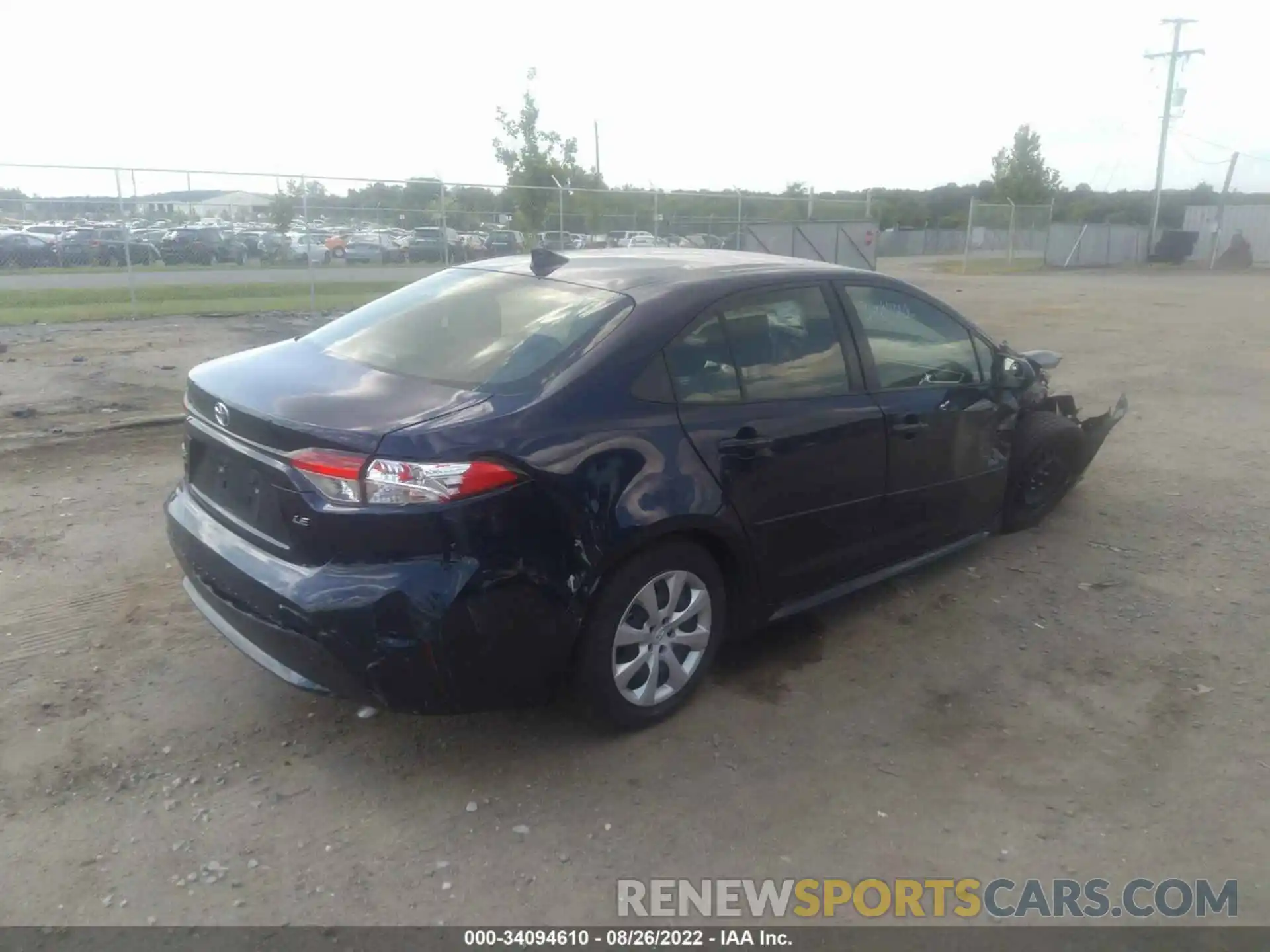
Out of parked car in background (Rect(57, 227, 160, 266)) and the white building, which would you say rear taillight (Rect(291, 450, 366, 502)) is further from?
→ parked car in background (Rect(57, 227, 160, 266))

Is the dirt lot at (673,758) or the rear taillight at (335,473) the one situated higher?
the rear taillight at (335,473)

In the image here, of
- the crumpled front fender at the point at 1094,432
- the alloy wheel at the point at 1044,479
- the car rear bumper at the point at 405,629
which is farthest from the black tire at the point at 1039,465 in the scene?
the car rear bumper at the point at 405,629

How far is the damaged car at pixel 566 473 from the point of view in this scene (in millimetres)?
2875

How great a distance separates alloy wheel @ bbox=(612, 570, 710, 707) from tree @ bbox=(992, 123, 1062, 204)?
57998 millimetres

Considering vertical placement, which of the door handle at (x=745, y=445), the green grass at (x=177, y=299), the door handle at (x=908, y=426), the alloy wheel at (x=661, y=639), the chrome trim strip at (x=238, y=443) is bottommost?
the alloy wheel at (x=661, y=639)

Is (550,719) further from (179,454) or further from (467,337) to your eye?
(179,454)

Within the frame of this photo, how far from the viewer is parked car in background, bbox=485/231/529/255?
1936 centimetres

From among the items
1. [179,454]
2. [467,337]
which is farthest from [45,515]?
[467,337]

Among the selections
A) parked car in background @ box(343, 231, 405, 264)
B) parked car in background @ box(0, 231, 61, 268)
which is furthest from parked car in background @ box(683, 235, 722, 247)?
parked car in background @ box(0, 231, 61, 268)

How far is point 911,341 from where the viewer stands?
4.43 m

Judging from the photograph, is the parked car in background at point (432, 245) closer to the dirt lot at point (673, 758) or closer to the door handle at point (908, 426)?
the dirt lot at point (673, 758)

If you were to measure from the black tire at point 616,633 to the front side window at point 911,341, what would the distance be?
4.28 feet

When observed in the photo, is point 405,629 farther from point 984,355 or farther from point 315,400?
point 984,355
